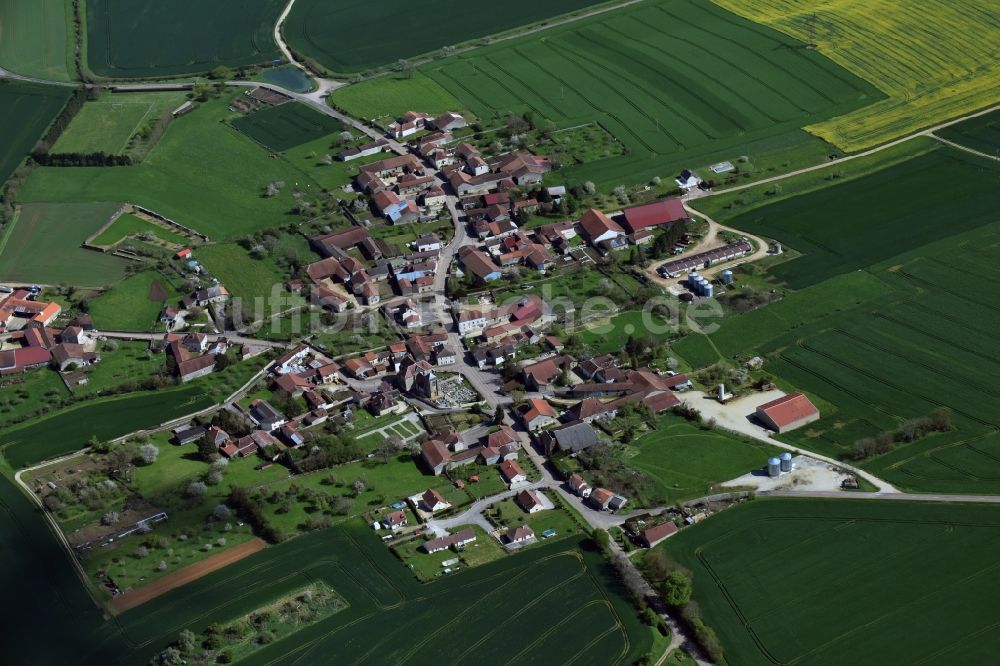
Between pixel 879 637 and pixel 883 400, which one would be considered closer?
pixel 879 637

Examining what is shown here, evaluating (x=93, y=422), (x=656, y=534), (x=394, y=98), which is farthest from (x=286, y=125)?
(x=656, y=534)

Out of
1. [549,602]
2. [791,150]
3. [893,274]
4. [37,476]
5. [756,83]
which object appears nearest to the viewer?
[549,602]

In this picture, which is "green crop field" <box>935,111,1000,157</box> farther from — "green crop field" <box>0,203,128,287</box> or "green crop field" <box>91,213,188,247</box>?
"green crop field" <box>0,203,128,287</box>

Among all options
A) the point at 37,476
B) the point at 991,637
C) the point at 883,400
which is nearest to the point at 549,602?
the point at 991,637

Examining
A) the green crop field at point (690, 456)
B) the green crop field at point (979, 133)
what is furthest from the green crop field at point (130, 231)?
the green crop field at point (979, 133)

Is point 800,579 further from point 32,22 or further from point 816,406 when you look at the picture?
point 32,22

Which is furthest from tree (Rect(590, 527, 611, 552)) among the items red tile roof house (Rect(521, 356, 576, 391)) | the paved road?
red tile roof house (Rect(521, 356, 576, 391))

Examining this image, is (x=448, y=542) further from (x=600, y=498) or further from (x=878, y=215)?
(x=878, y=215)

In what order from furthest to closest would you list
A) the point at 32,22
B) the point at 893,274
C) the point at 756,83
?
the point at 32,22 → the point at 756,83 → the point at 893,274
